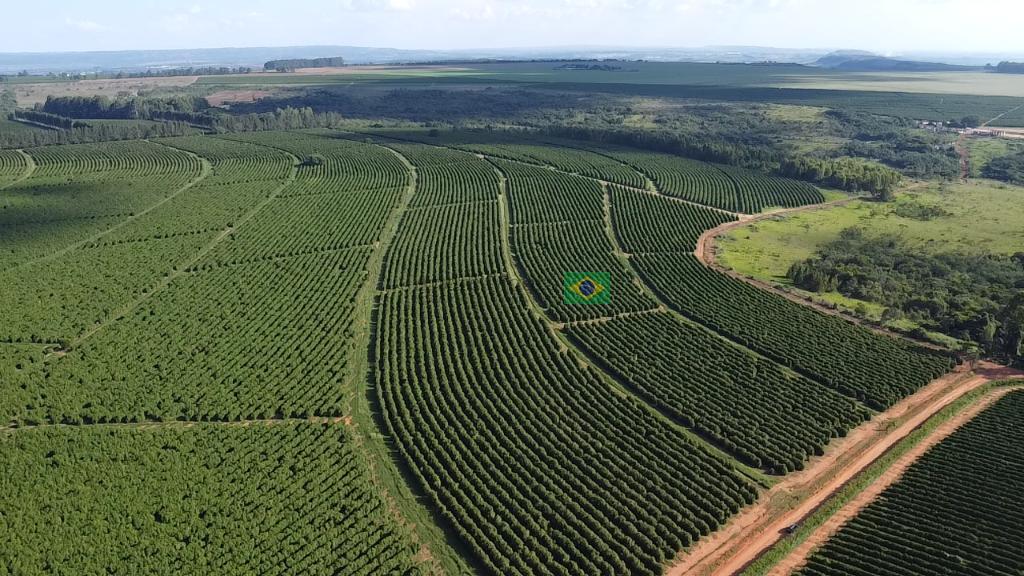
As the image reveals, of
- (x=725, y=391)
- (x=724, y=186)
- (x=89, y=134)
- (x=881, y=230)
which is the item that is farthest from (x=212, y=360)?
(x=89, y=134)

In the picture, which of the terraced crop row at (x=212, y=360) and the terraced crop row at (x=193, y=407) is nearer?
the terraced crop row at (x=193, y=407)

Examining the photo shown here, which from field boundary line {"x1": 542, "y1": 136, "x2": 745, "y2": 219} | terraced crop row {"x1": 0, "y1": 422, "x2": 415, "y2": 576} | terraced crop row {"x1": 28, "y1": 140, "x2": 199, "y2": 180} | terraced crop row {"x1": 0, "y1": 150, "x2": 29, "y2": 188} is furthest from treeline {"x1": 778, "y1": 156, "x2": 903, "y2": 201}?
terraced crop row {"x1": 0, "y1": 150, "x2": 29, "y2": 188}

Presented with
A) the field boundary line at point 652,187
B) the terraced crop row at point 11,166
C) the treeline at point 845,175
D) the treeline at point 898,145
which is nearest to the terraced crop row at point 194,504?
A: the field boundary line at point 652,187

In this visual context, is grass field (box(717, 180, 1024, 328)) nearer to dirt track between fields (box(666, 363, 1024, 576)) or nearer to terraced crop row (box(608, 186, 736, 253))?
terraced crop row (box(608, 186, 736, 253))

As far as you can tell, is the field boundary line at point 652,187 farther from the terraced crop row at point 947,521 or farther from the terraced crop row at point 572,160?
the terraced crop row at point 947,521
